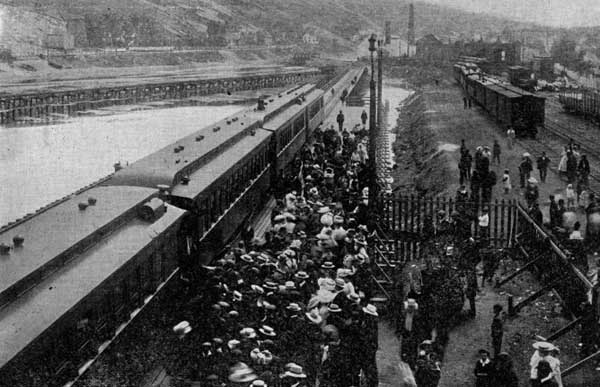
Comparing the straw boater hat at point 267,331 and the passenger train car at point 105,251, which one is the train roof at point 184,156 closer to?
the passenger train car at point 105,251

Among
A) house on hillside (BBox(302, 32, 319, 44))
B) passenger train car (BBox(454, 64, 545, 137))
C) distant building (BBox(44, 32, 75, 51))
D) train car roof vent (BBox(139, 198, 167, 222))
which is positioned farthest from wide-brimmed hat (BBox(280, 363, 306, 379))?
house on hillside (BBox(302, 32, 319, 44))

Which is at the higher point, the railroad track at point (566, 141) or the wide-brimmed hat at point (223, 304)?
the railroad track at point (566, 141)

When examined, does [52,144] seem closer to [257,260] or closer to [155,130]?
[155,130]

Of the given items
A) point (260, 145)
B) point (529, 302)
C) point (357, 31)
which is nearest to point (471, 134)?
point (260, 145)

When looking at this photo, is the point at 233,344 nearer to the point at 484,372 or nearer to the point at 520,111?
the point at 484,372

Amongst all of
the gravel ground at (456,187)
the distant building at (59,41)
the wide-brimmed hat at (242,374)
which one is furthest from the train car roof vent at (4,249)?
the distant building at (59,41)
